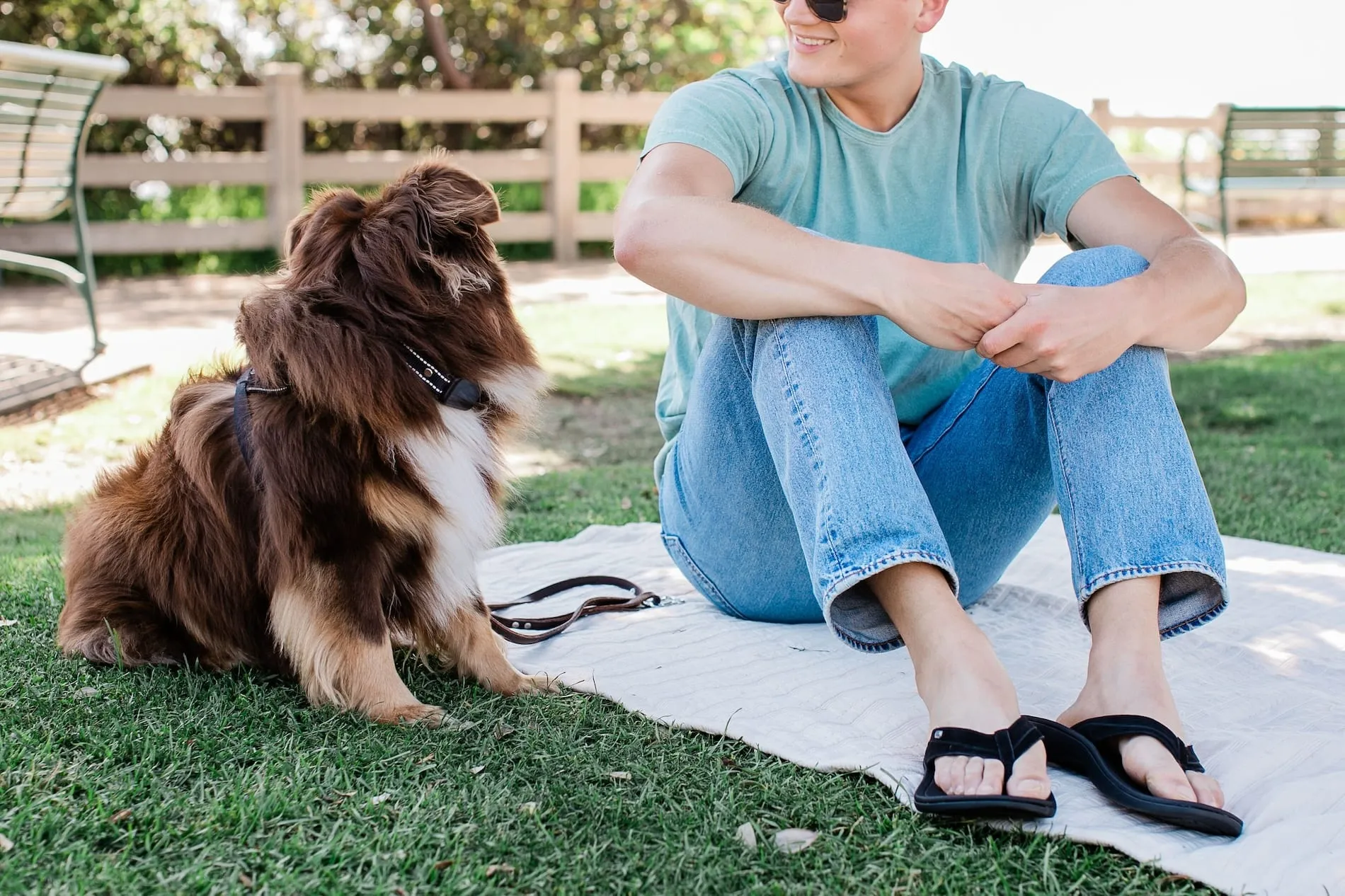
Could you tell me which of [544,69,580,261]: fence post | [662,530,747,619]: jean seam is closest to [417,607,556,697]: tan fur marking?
[662,530,747,619]: jean seam

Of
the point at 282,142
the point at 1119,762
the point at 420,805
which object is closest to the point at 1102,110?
the point at 282,142

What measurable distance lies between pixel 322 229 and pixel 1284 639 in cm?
240

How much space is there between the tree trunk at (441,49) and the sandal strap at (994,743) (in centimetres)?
1219

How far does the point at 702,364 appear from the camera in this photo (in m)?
2.45

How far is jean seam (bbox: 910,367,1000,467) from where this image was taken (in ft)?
7.98

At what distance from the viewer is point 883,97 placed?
259 cm

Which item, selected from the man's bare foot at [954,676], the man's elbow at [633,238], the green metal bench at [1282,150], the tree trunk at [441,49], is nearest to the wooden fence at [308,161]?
the tree trunk at [441,49]

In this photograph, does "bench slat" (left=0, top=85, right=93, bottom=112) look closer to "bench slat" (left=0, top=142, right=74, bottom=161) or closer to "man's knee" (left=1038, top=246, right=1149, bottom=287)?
"bench slat" (left=0, top=142, right=74, bottom=161)

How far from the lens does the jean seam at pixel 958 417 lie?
7.98ft

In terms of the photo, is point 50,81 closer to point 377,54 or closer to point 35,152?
point 35,152

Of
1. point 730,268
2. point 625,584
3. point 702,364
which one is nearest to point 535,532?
point 625,584

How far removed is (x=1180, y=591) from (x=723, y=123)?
126 centimetres

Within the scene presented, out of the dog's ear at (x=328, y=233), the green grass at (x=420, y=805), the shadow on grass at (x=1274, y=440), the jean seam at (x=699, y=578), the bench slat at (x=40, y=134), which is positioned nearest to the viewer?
the green grass at (x=420, y=805)

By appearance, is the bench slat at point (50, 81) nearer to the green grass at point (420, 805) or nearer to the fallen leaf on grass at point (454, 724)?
the green grass at point (420, 805)
